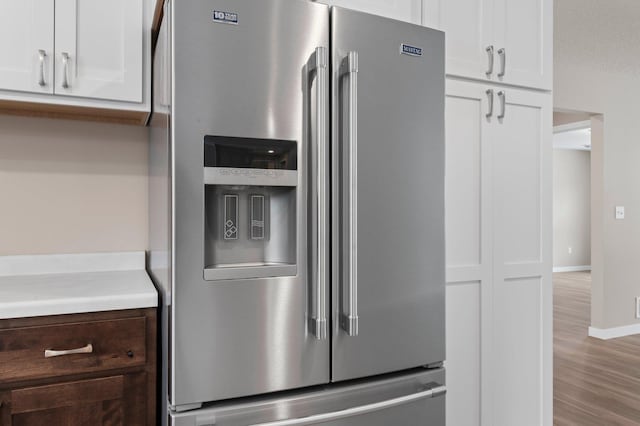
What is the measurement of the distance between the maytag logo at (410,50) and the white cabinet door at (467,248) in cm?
46

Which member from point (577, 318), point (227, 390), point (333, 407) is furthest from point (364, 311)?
point (577, 318)

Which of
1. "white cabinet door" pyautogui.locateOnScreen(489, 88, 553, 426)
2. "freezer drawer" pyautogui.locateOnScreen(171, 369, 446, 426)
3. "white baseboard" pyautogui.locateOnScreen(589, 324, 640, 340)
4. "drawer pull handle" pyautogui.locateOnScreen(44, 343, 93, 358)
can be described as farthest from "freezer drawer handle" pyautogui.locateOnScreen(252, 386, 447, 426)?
"white baseboard" pyautogui.locateOnScreen(589, 324, 640, 340)

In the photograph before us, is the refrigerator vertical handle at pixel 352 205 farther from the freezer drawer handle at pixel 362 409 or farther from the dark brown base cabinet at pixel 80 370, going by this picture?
the dark brown base cabinet at pixel 80 370

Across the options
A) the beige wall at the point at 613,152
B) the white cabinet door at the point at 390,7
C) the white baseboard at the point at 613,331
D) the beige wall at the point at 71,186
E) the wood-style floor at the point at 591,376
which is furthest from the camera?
the white baseboard at the point at 613,331

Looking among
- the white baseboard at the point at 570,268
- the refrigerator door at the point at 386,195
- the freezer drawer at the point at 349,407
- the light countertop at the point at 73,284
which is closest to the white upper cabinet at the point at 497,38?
the refrigerator door at the point at 386,195

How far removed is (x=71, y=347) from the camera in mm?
1247

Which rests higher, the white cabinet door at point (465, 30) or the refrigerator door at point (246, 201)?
the white cabinet door at point (465, 30)

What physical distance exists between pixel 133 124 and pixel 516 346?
6.32 feet

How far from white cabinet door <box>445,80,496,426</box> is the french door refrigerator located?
406mm

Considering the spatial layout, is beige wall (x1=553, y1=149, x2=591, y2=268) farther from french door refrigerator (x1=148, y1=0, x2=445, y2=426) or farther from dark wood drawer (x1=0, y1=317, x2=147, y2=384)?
dark wood drawer (x1=0, y1=317, x2=147, y2=384)

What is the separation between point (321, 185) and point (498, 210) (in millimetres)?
1052

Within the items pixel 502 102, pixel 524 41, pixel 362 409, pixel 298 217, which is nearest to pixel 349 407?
pixel 362 409

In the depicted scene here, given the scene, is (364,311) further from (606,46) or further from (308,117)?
(606,46)

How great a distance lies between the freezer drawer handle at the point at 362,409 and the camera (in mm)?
1219
